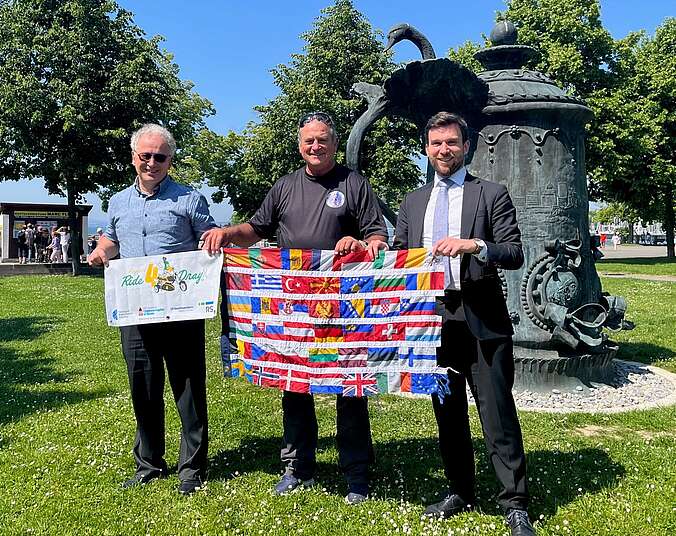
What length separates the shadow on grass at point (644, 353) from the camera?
8.99 metres

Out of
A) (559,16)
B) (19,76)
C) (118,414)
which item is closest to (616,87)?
(559,16)

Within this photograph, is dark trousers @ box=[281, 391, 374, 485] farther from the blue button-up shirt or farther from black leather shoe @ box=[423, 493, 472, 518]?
the blue button-up shirt

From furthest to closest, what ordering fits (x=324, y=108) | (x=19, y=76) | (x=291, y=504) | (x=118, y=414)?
(x=324, y=108) → (x=19, y=76) → (x=118, y=414) → (x=291, y=504)

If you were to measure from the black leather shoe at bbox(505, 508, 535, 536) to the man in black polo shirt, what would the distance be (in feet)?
3.28

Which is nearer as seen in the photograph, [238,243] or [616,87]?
[238,243]

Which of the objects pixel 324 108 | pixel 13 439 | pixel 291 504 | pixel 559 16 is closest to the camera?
pixel 291 504

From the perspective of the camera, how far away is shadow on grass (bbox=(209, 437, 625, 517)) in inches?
165

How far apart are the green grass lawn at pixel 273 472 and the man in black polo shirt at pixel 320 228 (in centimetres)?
31

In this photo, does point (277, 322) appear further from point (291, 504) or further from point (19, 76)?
point (19, 76)

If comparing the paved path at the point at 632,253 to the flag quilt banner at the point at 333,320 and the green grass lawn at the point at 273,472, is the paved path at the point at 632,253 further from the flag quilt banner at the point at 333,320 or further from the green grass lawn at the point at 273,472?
the flag quilt banner at the point at 333,320

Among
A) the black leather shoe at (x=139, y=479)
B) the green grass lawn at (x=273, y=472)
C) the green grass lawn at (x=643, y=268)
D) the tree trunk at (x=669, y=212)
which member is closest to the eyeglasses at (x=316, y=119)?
the green grass lawn at (x=273, y=472)

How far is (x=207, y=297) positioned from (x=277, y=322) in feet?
1.67

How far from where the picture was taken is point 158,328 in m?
4.30

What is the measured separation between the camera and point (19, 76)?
22.6 m
